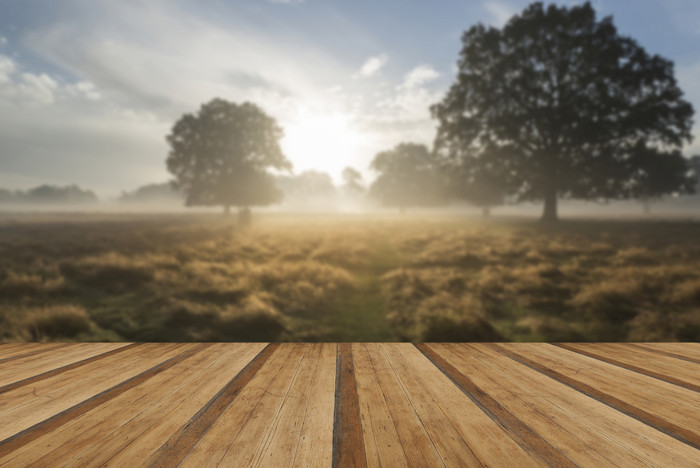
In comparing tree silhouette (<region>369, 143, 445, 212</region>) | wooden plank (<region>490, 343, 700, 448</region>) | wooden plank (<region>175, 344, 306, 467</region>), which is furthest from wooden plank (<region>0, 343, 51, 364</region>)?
tree silhouette (<region>369, 143, 445, 212</region>)

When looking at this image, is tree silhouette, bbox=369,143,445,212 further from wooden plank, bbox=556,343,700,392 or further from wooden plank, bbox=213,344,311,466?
wooden plank, bbox=213,344,311,466

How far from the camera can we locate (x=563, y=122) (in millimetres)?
17875

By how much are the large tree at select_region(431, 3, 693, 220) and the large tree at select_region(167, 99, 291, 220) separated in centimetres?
1698

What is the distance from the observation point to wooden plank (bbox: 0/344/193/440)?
6.46ft

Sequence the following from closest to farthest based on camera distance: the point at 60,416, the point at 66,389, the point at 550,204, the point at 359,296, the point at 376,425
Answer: the point at 376,425
the point at 60,416
the point at 66,389
the point at 359,296
the point at 550,204

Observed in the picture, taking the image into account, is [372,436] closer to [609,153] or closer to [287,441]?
[287,441]

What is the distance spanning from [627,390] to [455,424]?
154cm

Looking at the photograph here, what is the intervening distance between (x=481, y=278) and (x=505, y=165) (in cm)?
1485

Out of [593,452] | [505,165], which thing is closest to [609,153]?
[505,165]

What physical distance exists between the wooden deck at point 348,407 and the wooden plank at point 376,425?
1 centimetres

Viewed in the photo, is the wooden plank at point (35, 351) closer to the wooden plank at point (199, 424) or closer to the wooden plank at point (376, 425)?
the wooden plank at point (199, 424)

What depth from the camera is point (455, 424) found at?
1.85m

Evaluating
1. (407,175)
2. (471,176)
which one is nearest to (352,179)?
(407,175)

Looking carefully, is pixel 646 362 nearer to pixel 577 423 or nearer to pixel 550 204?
pixel 577 423
